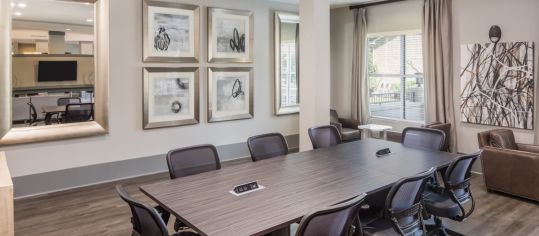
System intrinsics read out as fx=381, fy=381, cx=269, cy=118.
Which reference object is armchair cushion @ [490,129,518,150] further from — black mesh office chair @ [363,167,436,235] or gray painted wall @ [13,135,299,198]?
gray painted wall @ [13,135,299,198]

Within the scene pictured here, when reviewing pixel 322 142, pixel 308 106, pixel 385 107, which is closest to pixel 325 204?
pixel 322 142

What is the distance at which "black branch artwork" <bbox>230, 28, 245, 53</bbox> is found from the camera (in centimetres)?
616

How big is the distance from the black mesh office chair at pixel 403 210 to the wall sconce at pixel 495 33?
3.64 metres

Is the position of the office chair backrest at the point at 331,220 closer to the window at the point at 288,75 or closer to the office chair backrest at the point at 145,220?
the office chair backrest at the point at 145,220

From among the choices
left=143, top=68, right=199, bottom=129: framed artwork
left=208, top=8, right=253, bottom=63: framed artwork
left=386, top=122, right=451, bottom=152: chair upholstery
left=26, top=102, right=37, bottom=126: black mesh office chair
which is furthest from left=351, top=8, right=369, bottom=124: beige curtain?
left=26, top=102, right=37, bottom=126: black mesh office chair

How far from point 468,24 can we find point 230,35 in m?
3.61

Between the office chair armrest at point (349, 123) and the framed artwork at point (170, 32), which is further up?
the framed artwork at point (170, 32)

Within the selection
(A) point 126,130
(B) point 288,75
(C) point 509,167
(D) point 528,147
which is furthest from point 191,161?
(D) point 528,147

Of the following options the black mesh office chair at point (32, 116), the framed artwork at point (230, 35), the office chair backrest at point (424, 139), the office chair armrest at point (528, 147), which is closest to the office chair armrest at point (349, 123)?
the framed artwork at point (230, 35)

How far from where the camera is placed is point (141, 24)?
523cm

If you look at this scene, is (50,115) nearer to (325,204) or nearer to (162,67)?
(162,67)

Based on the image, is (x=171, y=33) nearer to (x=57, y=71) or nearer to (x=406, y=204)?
(x=57, y=71)

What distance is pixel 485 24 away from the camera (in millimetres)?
5461

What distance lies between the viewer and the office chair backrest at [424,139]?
3.95m
